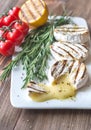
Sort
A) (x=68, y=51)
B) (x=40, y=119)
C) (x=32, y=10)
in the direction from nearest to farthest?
(x=40, y=119)
(x=68, y=51)
(x=32, y=10)

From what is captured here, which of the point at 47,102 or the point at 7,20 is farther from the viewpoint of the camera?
the point at 7,20

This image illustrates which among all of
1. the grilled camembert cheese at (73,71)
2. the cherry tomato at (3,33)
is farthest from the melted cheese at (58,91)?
the cherry tomato at (3,33)

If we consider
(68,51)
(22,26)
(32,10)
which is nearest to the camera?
(68,51)

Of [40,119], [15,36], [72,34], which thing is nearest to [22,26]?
[15,36]

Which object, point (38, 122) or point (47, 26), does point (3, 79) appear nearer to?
point (38, 122)

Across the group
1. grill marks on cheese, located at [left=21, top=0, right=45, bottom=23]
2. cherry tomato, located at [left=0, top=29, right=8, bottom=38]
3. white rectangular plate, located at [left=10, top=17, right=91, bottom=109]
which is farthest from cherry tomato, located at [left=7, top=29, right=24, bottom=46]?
white rectangular plate, located at [left=10, top=17, right=91, bottom=109]

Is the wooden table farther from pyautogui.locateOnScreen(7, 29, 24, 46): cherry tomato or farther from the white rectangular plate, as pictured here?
pyautogui.locateOnScreen(7, 29, 24, 46): cherry tomato

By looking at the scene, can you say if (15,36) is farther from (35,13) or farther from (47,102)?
(47,102)
